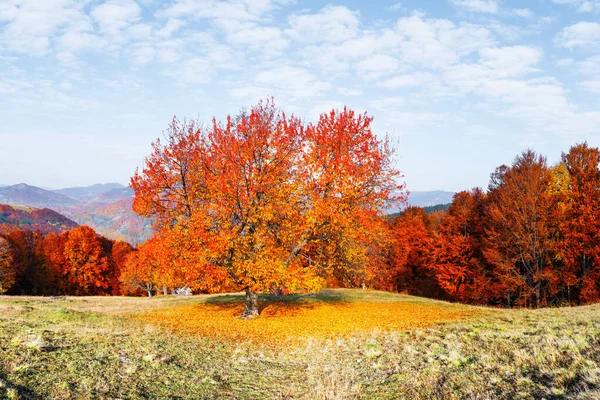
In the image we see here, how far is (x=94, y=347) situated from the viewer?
11.2 meters

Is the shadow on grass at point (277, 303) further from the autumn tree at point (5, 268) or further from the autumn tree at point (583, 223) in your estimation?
the autumn tree at point (5, 268)

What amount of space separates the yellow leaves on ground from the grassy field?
0.25 m

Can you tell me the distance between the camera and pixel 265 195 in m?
20.4

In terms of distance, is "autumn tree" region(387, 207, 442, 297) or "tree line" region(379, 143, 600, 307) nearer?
"tree line" region(379, 143, 600, 307)

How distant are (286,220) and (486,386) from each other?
1392 centimetres

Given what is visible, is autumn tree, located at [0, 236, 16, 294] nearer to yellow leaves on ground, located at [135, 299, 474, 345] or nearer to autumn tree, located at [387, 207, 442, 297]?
yellow leaves on ground, located at [135, 299, 474, 345]

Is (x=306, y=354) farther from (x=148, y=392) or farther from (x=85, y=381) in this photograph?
(x=85, y=381)

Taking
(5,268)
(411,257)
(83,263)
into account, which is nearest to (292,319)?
(411,257)

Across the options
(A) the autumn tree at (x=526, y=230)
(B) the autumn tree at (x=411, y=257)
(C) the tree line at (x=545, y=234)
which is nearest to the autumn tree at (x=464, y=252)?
(C) the tree line at (x=545, y=234)

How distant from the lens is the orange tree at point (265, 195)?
19406 mm

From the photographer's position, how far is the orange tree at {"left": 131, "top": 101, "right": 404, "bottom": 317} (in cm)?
1941

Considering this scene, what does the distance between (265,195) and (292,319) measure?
25.8 feet

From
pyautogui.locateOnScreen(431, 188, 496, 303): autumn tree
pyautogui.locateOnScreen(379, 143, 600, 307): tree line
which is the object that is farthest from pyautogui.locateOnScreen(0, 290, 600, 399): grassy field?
pyautogui.locateOnScreen(431, 188, 496, 303): autumn tree

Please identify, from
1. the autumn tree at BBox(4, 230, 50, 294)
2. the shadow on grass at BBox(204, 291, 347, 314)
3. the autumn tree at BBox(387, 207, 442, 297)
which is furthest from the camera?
the autumn tree at BBox(4, 230, 50, 294)
